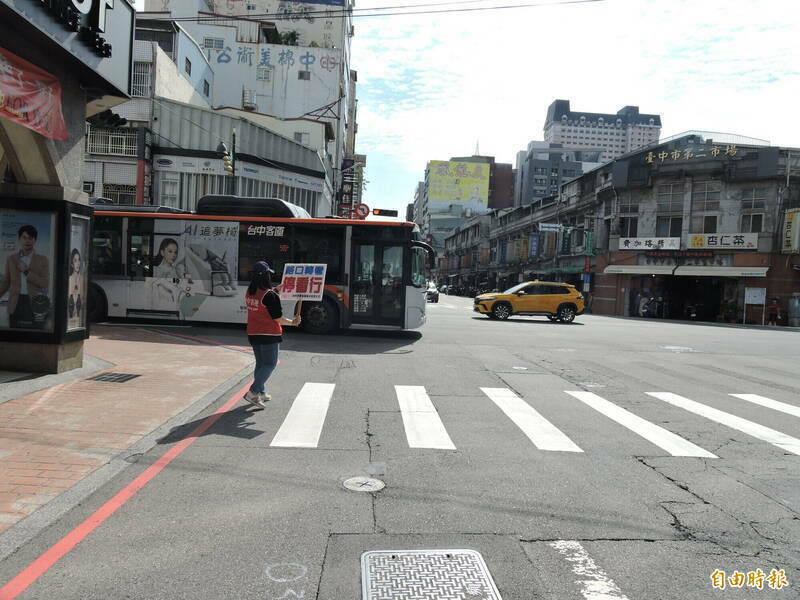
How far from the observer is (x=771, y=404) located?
918cm

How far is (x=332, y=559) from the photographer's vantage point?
361cm

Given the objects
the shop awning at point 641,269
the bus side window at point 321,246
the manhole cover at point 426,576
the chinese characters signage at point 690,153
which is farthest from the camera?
the shop awning at point 641,269

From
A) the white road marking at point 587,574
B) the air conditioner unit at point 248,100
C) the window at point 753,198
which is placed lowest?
the white road marking at point 587,574

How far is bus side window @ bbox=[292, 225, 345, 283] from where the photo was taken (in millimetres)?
15328

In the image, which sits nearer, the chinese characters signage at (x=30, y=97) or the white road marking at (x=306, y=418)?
the white road marking at (x=306, y=418)

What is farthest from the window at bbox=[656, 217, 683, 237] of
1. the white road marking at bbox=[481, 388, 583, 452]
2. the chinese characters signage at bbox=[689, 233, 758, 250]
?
the white road marking at bbox=[481, 388, 583, 452]

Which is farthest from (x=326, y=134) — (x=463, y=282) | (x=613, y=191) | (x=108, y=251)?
(x=463, y=282)

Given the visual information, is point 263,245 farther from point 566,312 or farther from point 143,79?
point 143,79

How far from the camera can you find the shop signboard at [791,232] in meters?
35.9

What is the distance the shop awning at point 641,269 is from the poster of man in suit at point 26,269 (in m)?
39.3

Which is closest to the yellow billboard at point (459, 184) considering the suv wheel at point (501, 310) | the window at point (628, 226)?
the window at point (628, 226)

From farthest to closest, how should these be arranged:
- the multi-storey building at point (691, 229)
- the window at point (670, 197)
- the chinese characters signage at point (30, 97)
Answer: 1. the window at point (670, 197)
2. the multi-storey building at point (691, 229)
3. the chinese characters signage at point (30, 97)

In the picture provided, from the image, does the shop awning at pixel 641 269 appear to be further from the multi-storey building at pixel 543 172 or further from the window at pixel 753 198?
the multi-storey building at pixel 543 172

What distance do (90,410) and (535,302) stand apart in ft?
71.0
